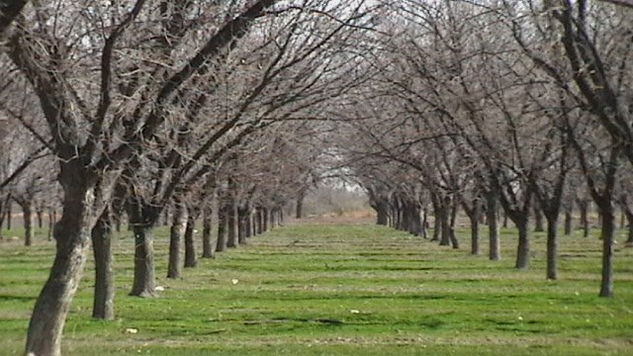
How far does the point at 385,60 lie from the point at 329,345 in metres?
6.00

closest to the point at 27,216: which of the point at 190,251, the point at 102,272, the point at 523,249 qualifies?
the point at 190,251

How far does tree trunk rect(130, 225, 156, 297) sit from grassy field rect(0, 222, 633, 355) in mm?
591

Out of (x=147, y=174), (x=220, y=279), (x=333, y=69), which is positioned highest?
(x=333, y=69)

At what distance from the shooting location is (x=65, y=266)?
464 inches

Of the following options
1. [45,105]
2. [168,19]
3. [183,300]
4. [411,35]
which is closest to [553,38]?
[411,35]

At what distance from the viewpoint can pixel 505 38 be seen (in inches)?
875

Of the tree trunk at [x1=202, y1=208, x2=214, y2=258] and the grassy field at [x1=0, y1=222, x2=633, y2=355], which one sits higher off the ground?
the tree trunk at [x1=202, y1=208, x2=214, y2=258]

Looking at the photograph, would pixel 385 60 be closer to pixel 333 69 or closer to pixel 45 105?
pixel 333 69

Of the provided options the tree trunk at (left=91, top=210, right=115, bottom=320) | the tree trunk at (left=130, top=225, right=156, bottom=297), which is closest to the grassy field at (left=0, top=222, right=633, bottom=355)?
the tree trunk at (left=91, top=210, right=115, bottom=320)

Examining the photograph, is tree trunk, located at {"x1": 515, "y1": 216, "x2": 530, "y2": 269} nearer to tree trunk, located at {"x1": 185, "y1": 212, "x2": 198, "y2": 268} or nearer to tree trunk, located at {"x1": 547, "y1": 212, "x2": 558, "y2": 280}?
tree trunk, located at {"x1": 547, "y1": 212, "x2": 558, "y2": 280}

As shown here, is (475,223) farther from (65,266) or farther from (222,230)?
(65,266)

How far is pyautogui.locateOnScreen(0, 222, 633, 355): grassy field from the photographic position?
49.4 feet

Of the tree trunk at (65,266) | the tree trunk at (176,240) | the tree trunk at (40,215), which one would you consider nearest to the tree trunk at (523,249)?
the tree trunk at (176,240)

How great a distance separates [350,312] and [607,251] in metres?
6.47
